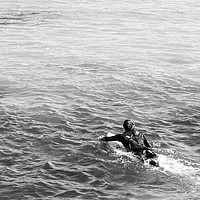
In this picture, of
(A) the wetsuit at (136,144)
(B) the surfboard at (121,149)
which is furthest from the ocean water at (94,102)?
(A) the wetsuit at (136,144)

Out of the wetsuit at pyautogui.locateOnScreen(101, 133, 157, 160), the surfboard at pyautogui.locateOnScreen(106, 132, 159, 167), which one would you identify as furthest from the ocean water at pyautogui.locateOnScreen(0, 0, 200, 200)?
the wetsuit at pyautogui.locateOnScreen(101, 133, 157, 160)

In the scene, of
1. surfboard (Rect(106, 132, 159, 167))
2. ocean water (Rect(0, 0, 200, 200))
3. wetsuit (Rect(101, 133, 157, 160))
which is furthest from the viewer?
wetsuit (Rect(101, 133, 157, 160))

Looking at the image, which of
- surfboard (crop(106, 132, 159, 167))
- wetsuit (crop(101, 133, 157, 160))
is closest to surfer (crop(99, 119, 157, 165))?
wetsuit (crop(101, 133, 157, 160))

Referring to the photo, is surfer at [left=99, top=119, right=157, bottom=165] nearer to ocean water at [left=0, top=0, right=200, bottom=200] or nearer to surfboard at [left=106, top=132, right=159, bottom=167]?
surfboard at [left=106, top=132, right=159, bottom=167]

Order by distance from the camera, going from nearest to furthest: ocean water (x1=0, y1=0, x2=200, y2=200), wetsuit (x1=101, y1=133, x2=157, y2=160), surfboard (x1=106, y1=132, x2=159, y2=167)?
ocean water (x1=0, y1=0, x2=200, y2=200)
surfboard (x1=106, y1=132, x2=159, y2=167)
wetsuit (x1=101, y1=133, x2=157, y2=160)

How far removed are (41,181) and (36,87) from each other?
1376 centimetres

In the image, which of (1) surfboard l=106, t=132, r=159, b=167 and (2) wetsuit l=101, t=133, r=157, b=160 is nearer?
(1) surfboard l=106, t=132, r=159, b=167

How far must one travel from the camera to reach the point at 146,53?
42.2 m

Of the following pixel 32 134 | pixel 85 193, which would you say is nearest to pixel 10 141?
pixel 32 134

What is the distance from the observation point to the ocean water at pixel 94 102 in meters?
19.0

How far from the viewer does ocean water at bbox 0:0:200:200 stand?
19016 mm

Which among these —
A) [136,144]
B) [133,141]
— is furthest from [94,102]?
[136,144]

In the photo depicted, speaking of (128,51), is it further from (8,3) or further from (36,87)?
(8,3)

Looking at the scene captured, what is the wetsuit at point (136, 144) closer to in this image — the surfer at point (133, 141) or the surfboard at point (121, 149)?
the surfer at point (133, 141)
